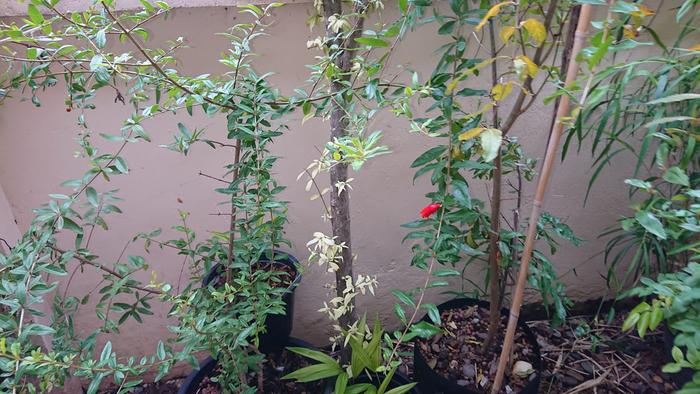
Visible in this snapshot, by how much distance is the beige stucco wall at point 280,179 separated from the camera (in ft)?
4.63

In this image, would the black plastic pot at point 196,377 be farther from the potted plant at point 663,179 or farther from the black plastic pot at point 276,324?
the potted plant at point 663,179

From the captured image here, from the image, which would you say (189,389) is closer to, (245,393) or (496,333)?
(245,393)

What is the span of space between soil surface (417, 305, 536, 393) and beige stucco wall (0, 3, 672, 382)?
28cm

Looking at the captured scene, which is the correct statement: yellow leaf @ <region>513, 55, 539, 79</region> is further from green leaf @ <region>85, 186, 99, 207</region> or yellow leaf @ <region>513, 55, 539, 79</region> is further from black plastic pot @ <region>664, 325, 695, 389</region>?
black plastic pot @ <region>664, 325, 695, 389</region>

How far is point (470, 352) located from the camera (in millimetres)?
1479

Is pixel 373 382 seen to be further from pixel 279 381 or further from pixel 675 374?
pixel 675 374

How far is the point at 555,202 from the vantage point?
1796mm

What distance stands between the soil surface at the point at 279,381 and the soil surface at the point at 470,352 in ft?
1.23

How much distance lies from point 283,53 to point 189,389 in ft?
3.40

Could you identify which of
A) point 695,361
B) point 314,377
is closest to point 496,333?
point 314,377

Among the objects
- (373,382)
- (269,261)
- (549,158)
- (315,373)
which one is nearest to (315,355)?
(315,373)

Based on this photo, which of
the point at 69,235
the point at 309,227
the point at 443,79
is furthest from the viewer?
the point at 309,227

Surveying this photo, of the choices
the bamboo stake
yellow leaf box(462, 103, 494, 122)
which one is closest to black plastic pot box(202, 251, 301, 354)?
the bamboo stake

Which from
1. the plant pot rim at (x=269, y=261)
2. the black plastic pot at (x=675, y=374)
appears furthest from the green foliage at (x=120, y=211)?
the black plastic pot at (x=675, y=374)
